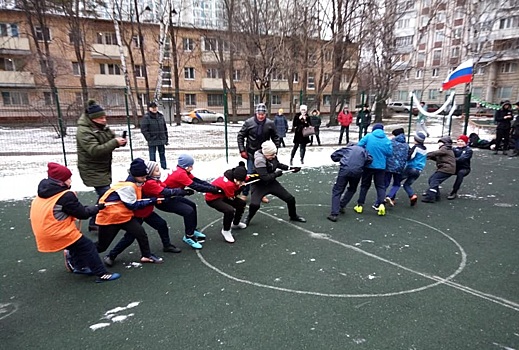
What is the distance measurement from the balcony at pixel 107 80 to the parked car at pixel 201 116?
790 centimetres

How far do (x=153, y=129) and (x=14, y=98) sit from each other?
472 centimetres

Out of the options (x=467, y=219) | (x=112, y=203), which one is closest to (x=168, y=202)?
(x=112, y=203)

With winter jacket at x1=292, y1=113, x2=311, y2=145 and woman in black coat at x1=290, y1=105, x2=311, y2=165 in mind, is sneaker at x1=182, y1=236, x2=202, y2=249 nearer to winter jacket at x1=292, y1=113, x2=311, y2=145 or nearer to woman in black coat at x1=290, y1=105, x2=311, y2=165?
woman in black coat at x1=290, y1=105, x2=311, y2=165

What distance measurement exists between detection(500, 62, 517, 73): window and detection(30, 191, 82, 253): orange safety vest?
54.2 metres

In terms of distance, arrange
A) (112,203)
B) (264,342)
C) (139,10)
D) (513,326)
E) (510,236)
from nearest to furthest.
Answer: (264,342) → (513,326) → (112,203) → (510,236) → (139,10)

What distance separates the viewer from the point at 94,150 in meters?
4.41

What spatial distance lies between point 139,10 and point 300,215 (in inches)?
1093

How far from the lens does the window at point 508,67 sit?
43.1 m

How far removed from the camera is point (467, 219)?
5.41m

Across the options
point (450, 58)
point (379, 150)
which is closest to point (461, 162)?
point (379, 150)

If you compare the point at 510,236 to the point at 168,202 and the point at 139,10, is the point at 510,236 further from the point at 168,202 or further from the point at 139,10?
the point at 139,10

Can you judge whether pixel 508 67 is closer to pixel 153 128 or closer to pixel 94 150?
pixel 153 128

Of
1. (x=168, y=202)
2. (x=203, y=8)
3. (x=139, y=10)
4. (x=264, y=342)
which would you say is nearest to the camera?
(x=264, y=342)

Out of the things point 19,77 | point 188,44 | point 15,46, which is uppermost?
point 188,44
